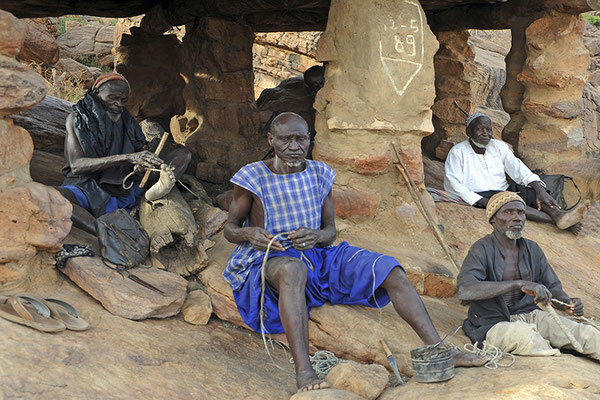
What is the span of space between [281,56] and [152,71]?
249 inches

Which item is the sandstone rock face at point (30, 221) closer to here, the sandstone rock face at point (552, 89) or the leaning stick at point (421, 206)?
the leaning stick at point (421, 206)

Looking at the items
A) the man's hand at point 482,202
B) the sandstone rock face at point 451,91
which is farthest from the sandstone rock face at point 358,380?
the sandstone rock face at point 451,91

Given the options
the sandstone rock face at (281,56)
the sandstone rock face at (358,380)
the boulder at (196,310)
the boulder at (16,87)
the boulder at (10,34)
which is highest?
the sandstone rock face at (281,56)

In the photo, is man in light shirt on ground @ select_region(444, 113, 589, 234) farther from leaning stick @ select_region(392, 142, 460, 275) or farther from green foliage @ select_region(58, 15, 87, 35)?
green foliage @ select_region(58, 15, 87, 35)

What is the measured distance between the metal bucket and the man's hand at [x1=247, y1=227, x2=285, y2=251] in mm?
872

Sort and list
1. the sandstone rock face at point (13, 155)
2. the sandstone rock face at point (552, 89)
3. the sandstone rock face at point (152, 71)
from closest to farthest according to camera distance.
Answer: the sandstone rock face at point (13, 155), the sandstone rock face at point (552, 89), the sandstone rock face at point (152, 71)

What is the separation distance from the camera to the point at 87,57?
49.3 ft

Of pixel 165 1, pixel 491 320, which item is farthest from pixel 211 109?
pixel 491 320

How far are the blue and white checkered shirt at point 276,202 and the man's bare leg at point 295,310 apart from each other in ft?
0.88

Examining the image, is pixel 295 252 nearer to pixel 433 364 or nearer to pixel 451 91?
pixel 433 364

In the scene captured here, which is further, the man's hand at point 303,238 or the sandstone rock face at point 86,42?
the sandstone rock face at point 86,42

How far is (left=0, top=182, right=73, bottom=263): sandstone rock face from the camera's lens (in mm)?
3305

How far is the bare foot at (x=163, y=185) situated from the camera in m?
4.02

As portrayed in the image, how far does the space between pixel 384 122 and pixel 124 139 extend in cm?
180
